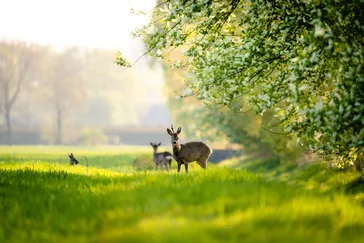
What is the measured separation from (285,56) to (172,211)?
7328 mm

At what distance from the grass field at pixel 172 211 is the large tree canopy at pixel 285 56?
2.12 m

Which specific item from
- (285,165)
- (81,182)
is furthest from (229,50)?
(285,165)

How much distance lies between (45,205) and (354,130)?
733cm

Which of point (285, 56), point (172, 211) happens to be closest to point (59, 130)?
point (285, 56)

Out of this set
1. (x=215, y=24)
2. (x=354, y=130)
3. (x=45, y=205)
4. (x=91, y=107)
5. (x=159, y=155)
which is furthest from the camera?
(x=91, y=107)

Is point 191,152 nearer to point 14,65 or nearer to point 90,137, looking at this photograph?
point 90,137

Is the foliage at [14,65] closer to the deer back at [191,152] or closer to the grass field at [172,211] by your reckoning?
the deer back at [191,152]

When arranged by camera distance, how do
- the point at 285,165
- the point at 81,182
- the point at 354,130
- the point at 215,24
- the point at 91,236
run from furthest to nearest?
the point at 285,165 → the point at 215,24 → the point at 81,182 → the point at 354,130 → the point at 91,236

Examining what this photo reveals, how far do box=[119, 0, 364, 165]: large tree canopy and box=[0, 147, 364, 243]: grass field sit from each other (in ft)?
6.96

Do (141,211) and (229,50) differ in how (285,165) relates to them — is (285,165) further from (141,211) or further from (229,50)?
(141,211)

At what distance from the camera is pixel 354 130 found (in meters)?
12.5

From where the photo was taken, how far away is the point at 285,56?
15797 millimetres

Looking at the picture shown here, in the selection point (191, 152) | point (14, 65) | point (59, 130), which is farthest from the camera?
point (59, 130)

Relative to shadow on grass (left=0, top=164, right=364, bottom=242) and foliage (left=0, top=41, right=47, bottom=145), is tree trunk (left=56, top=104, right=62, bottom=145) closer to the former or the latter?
foliage (left=0, top=41, right=47, bottom=145)
